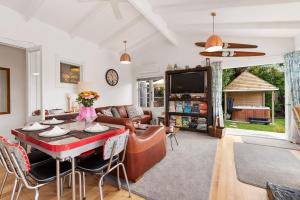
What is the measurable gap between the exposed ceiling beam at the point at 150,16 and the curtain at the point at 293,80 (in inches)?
124

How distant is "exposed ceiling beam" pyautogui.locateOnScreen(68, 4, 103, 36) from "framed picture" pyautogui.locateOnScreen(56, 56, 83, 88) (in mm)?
777

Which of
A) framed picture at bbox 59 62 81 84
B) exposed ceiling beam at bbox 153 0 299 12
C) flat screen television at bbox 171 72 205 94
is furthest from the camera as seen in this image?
flat screen television at bbox 171 72 205 94

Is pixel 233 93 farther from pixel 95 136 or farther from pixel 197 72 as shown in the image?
pixel 95 136

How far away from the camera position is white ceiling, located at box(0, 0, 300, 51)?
2.87 meters

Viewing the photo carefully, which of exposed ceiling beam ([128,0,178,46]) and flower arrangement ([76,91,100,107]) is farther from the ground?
exposed ceiling beam ([128,0,178,46])

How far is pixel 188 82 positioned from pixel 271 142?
2708 millimetres

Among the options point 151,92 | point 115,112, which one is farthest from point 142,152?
point 151,92

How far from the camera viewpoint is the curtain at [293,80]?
367 centimetres

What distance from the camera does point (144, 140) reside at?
2148 millimetres

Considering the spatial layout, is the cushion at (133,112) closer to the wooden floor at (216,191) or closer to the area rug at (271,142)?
the wooden floor at (216,191)

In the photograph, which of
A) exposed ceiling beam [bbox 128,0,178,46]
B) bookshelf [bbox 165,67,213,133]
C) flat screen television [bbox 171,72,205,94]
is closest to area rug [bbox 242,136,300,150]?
bookshelf [bbox 165,67,213,133]

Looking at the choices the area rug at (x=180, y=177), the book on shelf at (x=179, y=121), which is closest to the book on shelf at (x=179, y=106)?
the book on shelf at (x=179, y=121)

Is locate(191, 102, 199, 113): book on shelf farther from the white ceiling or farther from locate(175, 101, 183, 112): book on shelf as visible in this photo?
the white ceiling

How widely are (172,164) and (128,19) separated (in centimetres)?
383
